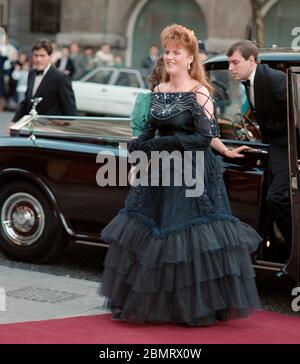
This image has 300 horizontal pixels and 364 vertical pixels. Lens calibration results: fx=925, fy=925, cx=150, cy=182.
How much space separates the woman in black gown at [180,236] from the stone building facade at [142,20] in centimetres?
2133

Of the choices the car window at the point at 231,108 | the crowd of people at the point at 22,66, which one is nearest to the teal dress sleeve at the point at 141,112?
the car window at the point at 231,108

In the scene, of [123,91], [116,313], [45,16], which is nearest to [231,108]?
[116,313]

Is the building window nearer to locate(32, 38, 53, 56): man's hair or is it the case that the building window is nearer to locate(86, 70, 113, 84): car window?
locate(86, 70, 113, 84): car window

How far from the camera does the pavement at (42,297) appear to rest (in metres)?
6.55

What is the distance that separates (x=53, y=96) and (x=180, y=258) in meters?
3.77

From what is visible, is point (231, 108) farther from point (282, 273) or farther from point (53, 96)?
point (53, 96)

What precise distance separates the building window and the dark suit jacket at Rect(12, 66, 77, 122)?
2428cm

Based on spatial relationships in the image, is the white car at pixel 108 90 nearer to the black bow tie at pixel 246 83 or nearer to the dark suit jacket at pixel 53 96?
the dark suit jacket at pixel 53 96

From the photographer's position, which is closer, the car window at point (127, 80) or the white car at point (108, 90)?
the white car at point (108, 90)

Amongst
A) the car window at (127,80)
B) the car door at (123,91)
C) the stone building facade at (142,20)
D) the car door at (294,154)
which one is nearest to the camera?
the car door at (294,154)

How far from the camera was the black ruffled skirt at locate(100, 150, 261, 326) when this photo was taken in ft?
20.2

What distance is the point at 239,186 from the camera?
7.17m
